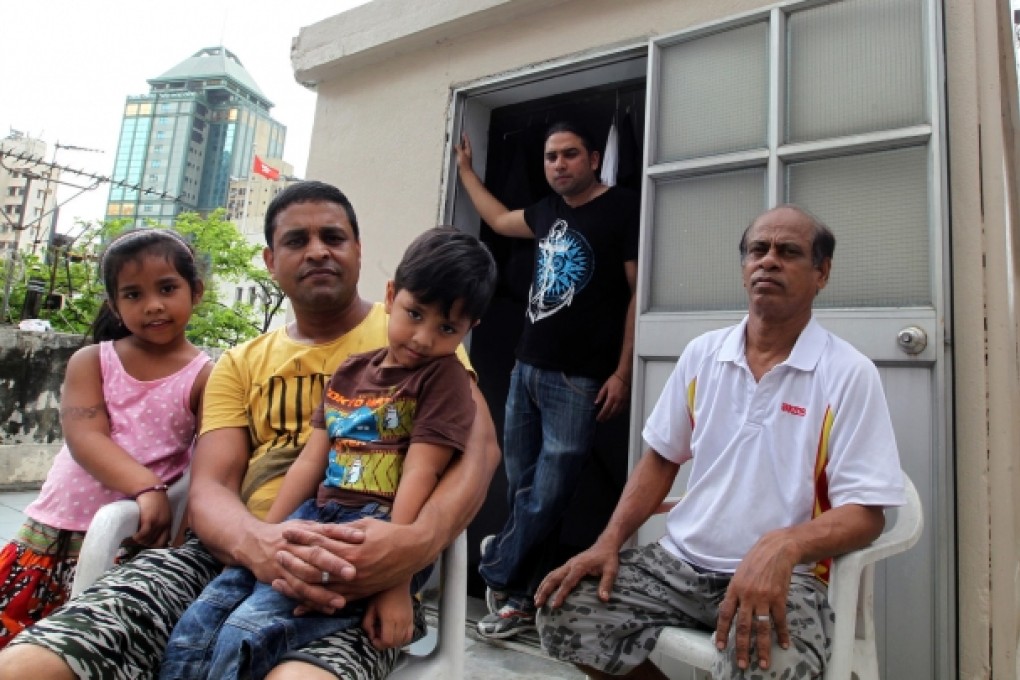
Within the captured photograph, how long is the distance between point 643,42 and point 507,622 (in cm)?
230

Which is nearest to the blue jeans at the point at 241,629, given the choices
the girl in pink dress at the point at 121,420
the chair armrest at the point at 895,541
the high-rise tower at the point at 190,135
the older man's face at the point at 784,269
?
the girl in pink dress at the point at 121,420

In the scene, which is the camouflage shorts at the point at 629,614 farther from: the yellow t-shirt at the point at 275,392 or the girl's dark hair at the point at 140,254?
the girl's dark hair at the point at 140,254

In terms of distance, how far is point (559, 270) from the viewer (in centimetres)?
280

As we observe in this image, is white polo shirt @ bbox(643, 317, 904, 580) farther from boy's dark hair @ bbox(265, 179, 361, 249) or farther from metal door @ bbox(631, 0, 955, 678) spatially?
boy's dark hair @ bbox(265, 179, 361, 249)

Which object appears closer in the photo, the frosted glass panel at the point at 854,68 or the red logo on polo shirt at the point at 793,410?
the red logo on polo shirt at the point at 793,410

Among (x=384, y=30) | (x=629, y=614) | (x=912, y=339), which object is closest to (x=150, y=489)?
(x=629, y=614)

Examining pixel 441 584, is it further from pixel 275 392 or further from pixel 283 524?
pixel 275 392

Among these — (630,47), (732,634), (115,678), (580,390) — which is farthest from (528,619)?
(630,47)

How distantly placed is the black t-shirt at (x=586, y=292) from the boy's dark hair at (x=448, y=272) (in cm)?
128

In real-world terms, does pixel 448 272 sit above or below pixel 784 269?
below

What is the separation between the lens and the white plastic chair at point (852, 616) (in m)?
1.36

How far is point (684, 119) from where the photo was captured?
2602mm

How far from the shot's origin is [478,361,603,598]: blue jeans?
2609mm

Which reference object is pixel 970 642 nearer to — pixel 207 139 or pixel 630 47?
pixel 630 47
